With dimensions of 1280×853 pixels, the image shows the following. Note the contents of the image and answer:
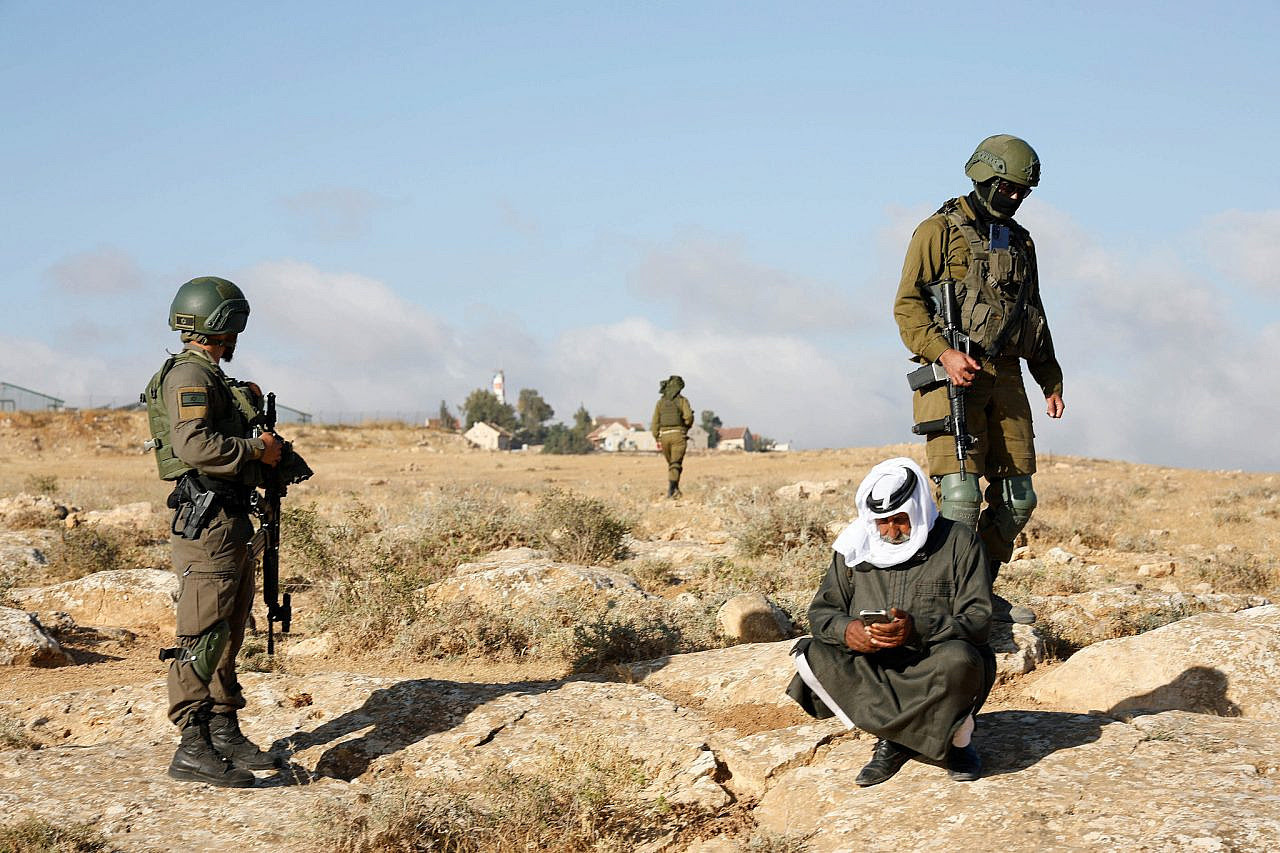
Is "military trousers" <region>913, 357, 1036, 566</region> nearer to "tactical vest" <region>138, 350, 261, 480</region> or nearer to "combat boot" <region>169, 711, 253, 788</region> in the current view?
"tactical vest" <region>138, 350, 261, 480</region>

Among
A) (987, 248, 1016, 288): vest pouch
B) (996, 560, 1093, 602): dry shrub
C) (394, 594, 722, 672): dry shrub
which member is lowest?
(394, 594, 722, 672): dry shrub

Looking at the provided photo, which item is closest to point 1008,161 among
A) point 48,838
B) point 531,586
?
point 531,586

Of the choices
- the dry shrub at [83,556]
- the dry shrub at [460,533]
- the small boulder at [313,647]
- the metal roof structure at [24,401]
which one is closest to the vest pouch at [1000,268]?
the small boulder at [313,647]

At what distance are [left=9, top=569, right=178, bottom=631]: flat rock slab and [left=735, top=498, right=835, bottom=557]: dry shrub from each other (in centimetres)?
516

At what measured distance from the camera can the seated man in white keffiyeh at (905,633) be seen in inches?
169

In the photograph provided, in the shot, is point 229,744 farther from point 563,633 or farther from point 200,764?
point 563,633

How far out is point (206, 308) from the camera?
5.18 meters

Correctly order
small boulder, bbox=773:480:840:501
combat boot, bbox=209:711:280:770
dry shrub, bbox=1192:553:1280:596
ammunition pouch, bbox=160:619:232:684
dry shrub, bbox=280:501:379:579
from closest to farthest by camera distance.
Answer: ammunition pouch, bbox=160:619:232:684 → combat boot, bbox=209:711:280:770 → dry shrub, bbox=280:501:379:579 → dry shrub, bbox=1192:553:1280:596 → small boulder, bbox=773:480:840:501

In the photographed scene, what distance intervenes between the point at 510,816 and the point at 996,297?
350 centimetres

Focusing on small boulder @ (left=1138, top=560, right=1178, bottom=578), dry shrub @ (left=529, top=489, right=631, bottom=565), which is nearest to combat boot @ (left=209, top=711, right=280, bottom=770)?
dry shrub @ (left=529, top=489, right=631, bottom=565)

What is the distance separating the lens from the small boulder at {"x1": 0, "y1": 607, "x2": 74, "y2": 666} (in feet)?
25.9

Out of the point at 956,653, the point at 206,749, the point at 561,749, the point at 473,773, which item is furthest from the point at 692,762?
the point at 206,749

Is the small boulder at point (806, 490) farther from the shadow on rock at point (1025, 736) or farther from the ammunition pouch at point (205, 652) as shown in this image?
the ammunition pouch at point (205, 652)

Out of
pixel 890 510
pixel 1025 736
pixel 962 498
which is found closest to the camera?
pixel 890 510
